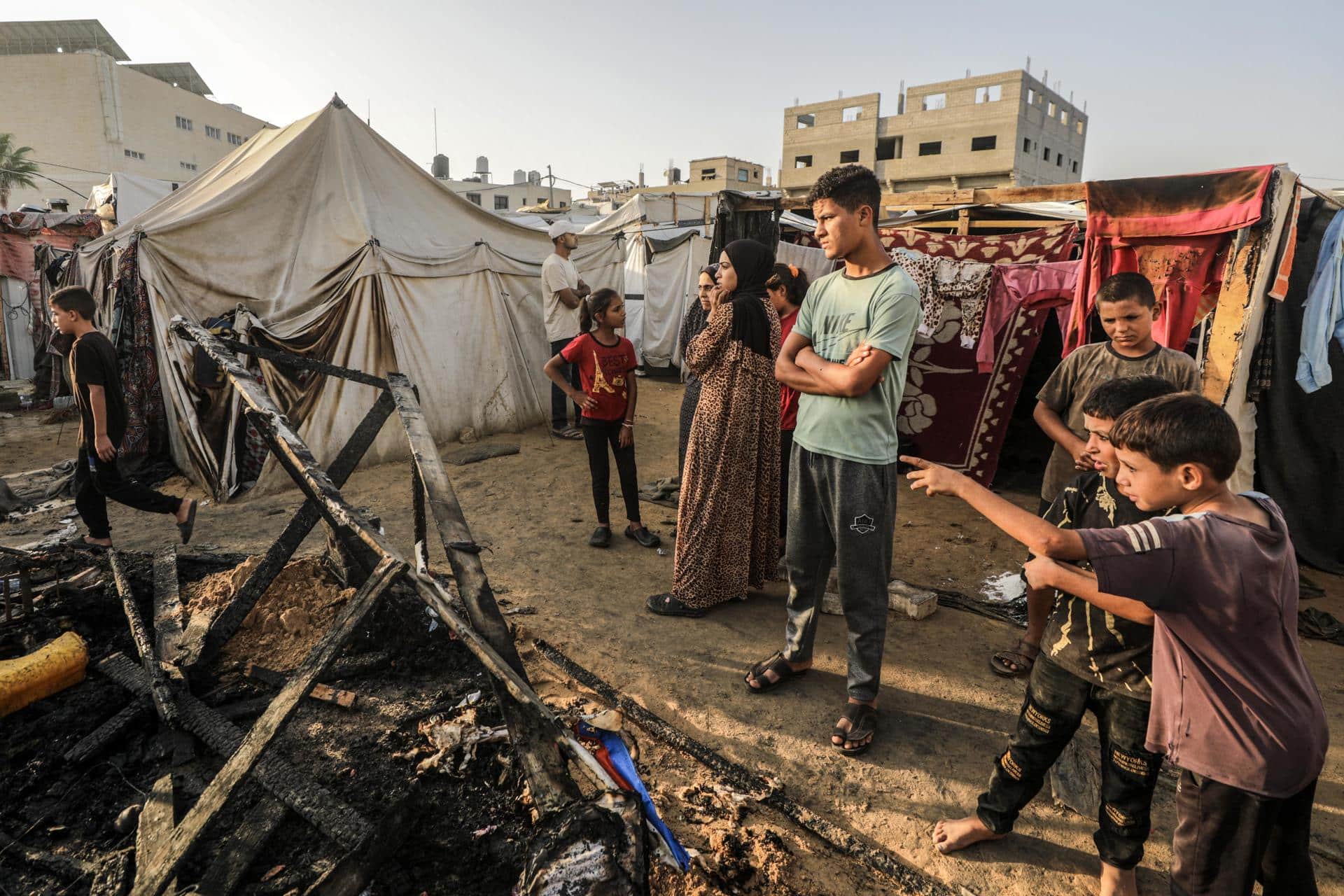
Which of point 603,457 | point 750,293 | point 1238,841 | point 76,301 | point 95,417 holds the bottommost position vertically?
point 1238,841

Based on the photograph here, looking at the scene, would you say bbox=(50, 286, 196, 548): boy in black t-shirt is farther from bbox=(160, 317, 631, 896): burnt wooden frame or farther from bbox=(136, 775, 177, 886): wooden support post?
bbox=(136, 775, 177, 886): wooden support post

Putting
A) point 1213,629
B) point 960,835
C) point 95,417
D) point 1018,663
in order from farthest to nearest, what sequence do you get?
1. point 95,417
2. point 1018,663
3. point 960,835
4. point 1213,629

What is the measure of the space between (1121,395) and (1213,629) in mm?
645

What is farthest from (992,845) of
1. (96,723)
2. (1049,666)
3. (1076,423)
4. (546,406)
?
(546,406)

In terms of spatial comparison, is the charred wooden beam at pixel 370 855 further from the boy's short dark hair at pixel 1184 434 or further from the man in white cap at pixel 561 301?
the man in white cap at pixel 561 301

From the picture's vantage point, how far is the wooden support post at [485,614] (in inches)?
56.2

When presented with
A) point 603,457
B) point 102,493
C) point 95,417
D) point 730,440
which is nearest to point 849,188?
point 730,440

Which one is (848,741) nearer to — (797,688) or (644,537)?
(797,688)

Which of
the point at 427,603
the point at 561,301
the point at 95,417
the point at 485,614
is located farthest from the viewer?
the point at 561,301

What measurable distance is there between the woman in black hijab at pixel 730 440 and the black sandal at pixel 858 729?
112 cm

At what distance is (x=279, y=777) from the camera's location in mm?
2156

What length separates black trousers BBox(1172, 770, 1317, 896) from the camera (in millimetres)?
1381

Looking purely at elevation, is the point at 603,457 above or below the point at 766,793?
above

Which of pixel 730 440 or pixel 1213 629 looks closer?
pixel 1213 629
